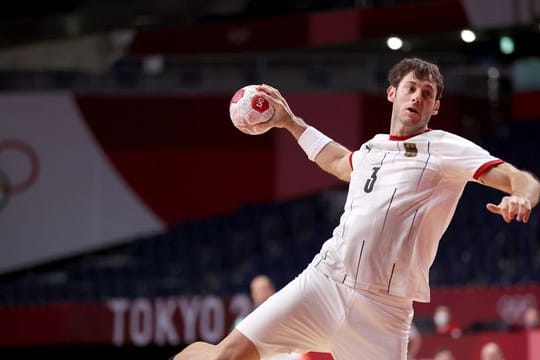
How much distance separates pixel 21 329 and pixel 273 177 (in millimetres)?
5641

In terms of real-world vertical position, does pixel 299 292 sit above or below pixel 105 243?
above

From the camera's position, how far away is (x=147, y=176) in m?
19.3

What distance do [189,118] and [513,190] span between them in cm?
1503

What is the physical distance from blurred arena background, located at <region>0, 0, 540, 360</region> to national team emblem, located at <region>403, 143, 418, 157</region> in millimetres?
11973

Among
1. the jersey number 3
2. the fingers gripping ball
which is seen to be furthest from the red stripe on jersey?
the fingers gripping ball

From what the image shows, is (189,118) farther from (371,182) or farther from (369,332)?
(369,332)

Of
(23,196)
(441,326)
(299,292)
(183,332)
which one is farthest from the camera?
(23,196)

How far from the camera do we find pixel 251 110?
540 cm

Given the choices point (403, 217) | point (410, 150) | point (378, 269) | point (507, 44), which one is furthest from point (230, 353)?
point (507, 44)

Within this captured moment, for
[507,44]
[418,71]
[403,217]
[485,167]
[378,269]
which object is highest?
[507,44]

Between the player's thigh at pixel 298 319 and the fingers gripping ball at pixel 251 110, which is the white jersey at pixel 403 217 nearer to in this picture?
the player's thigh at pixel 298 319

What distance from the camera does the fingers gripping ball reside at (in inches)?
213

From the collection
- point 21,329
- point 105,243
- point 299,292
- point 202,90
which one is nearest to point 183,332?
point 21,329

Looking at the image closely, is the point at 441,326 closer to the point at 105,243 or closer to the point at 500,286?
the point at 500,286
